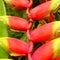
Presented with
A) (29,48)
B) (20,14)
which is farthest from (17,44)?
(20,14)

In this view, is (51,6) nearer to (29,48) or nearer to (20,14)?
(29,48)

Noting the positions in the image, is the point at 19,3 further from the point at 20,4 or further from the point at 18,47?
the point at 18,47

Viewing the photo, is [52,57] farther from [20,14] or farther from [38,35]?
[20,14]

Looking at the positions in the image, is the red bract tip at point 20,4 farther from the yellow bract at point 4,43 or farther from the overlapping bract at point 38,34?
the yellow bract at point 4,43

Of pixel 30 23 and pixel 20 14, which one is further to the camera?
pixel 20 14

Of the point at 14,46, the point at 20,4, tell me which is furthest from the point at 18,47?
the point at 20,4

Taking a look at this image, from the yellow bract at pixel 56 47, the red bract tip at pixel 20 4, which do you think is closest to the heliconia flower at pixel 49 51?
→ the yellow bract at pixel 56 47

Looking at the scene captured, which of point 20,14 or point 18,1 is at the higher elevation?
point 18,1

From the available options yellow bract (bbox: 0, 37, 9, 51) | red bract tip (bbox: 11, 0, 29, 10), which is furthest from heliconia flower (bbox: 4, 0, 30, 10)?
yellow bract (bbox: 0, 37, 9, 51)
